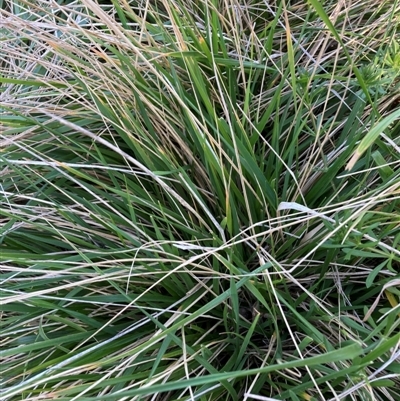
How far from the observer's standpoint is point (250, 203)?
1.97 ft

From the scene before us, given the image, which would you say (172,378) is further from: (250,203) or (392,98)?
Result: (392,98)

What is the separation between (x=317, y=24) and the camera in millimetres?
686

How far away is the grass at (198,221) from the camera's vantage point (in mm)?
528

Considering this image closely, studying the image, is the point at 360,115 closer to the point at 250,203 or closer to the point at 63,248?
the point at 250,203

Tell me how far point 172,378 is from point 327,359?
0.25 m

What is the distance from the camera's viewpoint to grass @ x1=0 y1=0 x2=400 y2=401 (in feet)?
1.73

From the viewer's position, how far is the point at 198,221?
0.63 m

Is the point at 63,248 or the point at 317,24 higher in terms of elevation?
the point at 317,24

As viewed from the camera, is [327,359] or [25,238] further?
[25,238]

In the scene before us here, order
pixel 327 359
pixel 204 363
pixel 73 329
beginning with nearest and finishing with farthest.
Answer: pixel 327 359 < pixel 204 363 < pixel 73 329

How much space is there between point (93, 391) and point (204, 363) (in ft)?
0.44

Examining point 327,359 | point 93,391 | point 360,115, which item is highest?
point 360,115

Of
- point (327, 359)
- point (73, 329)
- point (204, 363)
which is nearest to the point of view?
point (327, 359)

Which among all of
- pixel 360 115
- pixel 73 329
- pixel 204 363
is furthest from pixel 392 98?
pixel 73 329
